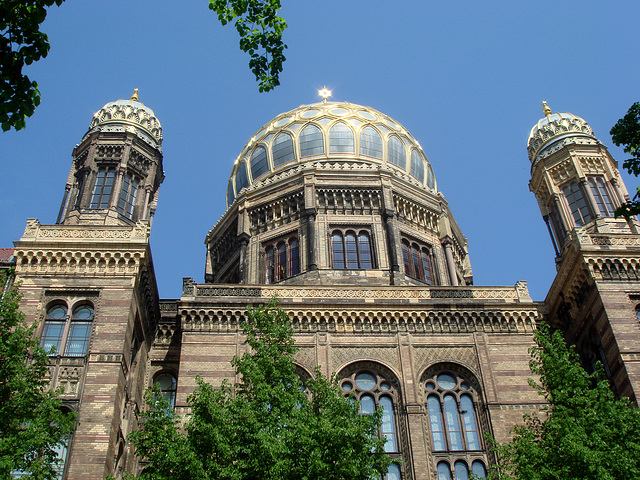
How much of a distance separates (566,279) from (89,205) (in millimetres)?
17404

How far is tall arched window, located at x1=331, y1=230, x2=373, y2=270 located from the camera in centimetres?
2973

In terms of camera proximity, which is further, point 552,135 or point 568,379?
point 552,135

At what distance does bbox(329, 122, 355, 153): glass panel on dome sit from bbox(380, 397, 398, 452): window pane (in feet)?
49.0

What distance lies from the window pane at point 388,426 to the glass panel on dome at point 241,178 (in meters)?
15.5

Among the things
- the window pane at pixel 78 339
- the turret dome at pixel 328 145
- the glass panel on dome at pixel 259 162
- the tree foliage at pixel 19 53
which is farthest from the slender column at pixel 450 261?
the tree foliage at pixel 19 53

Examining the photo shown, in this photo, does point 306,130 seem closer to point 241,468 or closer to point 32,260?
point 32,260

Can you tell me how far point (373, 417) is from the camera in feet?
53.1

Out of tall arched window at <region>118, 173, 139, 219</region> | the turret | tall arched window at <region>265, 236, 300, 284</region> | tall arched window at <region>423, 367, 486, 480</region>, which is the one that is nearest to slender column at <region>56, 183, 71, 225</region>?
tall arched window at <region>118, 173, 139, 219</region>

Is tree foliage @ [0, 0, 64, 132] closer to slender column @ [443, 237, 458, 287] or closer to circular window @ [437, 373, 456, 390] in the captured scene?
circular window @ [437, 373, 456, 390]

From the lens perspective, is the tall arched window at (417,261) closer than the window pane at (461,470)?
No

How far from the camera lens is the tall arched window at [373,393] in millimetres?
22641

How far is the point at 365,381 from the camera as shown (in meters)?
23.5

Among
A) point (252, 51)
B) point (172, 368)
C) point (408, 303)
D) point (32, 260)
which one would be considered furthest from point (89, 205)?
point (252, 51)

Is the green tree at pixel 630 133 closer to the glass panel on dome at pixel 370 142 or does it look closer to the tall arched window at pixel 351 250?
the tall arched window at pixel 351 250
